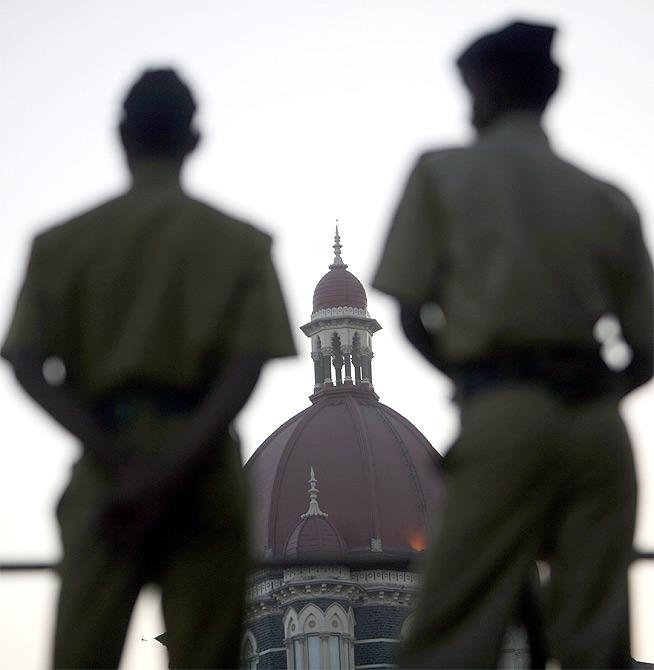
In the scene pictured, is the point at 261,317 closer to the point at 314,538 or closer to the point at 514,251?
the point at 514,251

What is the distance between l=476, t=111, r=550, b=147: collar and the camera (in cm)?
393

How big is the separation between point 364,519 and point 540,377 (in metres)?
47.2

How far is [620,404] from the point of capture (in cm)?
375

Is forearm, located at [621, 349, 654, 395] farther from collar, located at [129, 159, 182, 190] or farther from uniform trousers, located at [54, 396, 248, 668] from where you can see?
collar, located at [129, 159, 182, 190]

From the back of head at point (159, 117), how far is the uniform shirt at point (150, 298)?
0.50ft

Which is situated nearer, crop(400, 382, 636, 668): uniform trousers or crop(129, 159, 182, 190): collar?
crop(400, 382, 636, 668): uniform trousers

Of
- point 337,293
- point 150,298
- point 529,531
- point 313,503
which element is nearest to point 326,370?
point 337,293

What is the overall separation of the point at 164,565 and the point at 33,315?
0.65 metres

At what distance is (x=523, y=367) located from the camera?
3625 mm

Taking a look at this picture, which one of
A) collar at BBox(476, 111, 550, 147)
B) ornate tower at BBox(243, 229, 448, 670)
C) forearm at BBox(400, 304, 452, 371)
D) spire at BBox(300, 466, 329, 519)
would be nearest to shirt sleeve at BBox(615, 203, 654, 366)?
collar at BBox(476, 111, 550, 147)

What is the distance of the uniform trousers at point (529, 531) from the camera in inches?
137

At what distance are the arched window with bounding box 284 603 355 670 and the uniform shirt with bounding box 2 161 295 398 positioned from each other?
141 feet

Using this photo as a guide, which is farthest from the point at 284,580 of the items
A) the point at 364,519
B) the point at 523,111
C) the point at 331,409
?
the point at 523,111

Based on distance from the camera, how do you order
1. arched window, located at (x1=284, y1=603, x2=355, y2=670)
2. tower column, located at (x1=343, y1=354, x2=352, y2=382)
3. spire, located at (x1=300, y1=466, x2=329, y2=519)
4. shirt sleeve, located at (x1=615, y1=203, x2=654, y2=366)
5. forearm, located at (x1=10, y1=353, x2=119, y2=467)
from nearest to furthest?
forearm, located at (x1=10, y1=353, x2=119, y2=467) < shirt sleeve, located at (x1=615, y1=203, x2=654, y2=366) < arched window, located at (x1=284, y1=603, x2=355, y2=670) < spire, located at (x1=300, y1=466, x2=329, y2=519) < tower column, located at (x1=343, y1=354, x2=352, y2=382)
